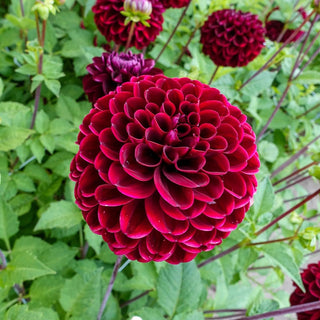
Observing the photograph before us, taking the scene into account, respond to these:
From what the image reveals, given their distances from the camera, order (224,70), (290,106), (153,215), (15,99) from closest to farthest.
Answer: (153,215) < (224,70) < (15,99) < (290,106)

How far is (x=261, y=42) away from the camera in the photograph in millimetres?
1139

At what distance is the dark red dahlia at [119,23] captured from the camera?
99 centimetres

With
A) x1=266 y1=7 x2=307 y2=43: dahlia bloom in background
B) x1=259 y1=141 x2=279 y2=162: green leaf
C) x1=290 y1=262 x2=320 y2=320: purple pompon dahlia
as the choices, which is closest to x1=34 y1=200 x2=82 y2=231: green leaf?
x1=290 y1=262 x2=320 y2=320: purple pompon dahlia

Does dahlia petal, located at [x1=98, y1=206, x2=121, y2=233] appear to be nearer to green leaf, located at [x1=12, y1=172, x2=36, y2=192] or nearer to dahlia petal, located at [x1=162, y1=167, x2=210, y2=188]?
dahlia petal, located at [x1=162, y1=167, x2=210, y2=188]

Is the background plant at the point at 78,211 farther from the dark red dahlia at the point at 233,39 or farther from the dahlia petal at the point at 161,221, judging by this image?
the dahlia petal at the point at 161,221

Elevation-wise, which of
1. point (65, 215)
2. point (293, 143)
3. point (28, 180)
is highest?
point (293, 143)

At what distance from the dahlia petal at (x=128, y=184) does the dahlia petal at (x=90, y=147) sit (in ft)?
0.16

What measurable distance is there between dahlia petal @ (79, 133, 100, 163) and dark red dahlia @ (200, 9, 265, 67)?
0.74 m

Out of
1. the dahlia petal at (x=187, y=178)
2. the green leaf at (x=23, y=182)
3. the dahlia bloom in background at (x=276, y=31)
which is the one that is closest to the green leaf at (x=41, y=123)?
the green leaf at (x=23, y=182)

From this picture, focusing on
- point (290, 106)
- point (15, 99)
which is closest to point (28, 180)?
point (15, 99)

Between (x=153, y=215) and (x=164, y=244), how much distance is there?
0.20ft

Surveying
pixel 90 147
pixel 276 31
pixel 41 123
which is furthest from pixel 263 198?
pixel 276 31

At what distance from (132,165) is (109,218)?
0.31 ft

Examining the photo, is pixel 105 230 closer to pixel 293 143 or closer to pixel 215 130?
pixel 215 130
